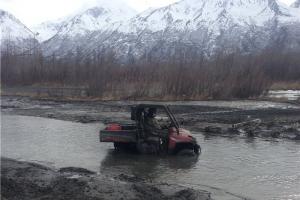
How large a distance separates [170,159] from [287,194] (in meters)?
5.38

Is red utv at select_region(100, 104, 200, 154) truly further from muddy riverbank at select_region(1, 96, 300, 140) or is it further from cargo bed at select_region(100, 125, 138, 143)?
muddy riverbank at select_region(1, 96, 300, 140)

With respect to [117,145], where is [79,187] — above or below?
below

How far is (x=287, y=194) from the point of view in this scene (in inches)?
563

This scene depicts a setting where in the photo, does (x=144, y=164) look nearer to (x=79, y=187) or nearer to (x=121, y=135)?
(x=121, y=135)

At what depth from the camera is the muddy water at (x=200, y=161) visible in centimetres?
1545

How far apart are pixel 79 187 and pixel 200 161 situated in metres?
6.42

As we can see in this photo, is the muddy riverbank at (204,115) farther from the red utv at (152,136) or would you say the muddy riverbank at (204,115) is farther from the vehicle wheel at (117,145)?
the red utv at (152,136)

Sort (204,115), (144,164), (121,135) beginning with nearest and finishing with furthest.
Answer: (144,164) → (121,135) → (204,115)

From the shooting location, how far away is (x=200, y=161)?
61.6ft

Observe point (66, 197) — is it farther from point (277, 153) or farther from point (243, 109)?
point (243, 109)

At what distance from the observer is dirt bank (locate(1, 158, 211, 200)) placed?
1270cm

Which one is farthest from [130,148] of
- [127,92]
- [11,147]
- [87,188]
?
[127,92]

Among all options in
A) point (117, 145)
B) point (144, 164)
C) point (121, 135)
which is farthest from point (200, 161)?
point (117, 145)

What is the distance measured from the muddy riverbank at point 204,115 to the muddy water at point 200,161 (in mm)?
2418
